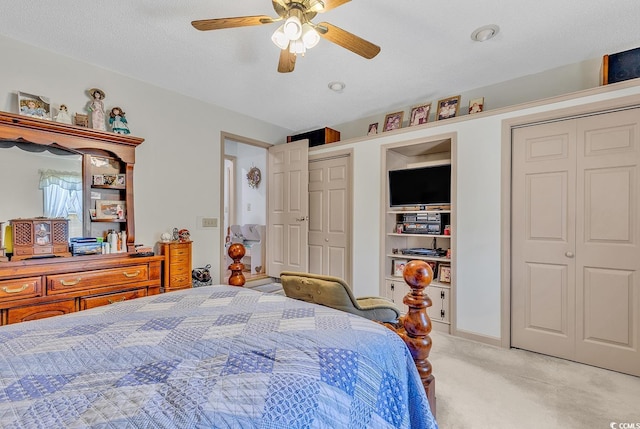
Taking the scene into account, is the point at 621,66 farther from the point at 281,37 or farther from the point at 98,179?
the point at 98,179

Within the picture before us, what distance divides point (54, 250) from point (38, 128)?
984 millimetres

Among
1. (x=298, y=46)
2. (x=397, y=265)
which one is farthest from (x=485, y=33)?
(x=397, y=265)

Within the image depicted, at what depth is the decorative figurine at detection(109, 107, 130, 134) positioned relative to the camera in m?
2.79

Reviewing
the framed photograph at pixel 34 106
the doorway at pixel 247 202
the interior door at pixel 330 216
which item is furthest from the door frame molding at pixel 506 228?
the framed photograph at pixel 34 106

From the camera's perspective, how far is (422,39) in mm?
2357

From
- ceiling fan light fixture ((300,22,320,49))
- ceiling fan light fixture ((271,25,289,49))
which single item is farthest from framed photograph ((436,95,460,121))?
ceiling fan light fixture ((271,25,289,49))

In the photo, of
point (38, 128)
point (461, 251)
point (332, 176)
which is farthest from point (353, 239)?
point (38, 128)

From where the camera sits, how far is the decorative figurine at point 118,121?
279cm

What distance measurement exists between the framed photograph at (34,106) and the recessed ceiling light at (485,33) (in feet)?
11.5

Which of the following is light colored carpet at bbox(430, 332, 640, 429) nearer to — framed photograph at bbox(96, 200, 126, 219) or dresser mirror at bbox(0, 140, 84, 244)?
framed photograph at bbox(96, 200, 126, 219)

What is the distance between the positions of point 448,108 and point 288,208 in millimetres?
2409

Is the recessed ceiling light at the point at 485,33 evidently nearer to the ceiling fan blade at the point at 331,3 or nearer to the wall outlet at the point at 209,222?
the ceiling fan blade at the point at 331,3

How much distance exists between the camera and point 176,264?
3029 mm

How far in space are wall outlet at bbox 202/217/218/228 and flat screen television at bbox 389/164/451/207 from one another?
2.19 m
